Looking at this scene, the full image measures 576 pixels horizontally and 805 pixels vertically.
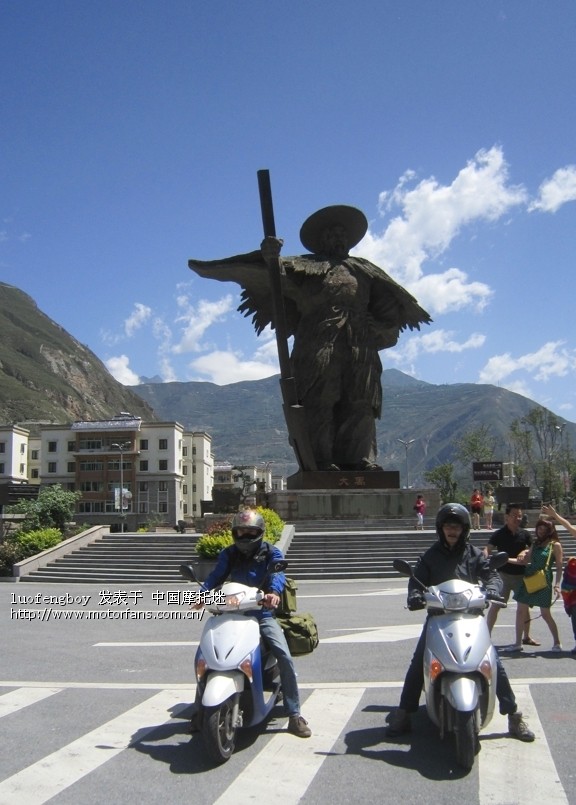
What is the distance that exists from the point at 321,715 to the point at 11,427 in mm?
77199

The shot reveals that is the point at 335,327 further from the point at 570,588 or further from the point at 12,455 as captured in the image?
the point at 12,455

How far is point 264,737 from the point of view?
4.98 metres

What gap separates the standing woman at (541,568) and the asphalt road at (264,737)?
284mm

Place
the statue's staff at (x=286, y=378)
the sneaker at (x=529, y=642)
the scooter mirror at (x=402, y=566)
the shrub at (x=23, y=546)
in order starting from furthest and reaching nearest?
the statue's staff at (x=286, y=378)
the shrub at (x=23, y=546)
the sneaker at (x=529, y=642)
the scooter mirror at (x=402, y=566)

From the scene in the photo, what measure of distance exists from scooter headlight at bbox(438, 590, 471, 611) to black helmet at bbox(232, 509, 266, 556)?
1.43 meters

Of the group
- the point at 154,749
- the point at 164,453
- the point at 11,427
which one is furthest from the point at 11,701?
the point at 11,427

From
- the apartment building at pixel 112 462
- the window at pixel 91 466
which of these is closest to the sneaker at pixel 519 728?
the apartment building at pixel 112 462

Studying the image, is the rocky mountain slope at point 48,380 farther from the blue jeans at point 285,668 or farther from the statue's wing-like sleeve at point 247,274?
the blue jeans at point 285,668

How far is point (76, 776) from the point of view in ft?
14.0

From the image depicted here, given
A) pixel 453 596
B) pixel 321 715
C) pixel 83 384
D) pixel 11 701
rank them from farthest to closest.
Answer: pixel 83 384, pixel 11 701, pixel 321 715, pixel 453 596

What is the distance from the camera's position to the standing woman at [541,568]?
7.79 meters

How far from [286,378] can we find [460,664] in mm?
18260

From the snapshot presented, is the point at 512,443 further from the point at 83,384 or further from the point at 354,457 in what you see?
the point at 83,384

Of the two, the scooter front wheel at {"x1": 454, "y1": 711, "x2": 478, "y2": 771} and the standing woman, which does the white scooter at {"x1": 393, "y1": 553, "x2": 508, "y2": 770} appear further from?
the standing woman
